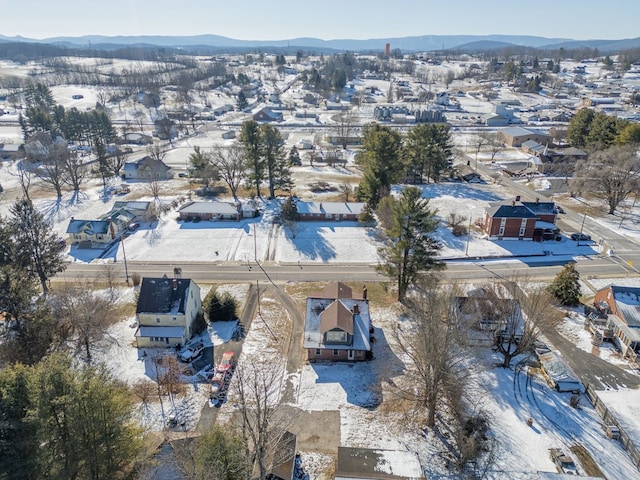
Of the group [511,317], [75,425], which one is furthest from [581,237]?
[75,425]

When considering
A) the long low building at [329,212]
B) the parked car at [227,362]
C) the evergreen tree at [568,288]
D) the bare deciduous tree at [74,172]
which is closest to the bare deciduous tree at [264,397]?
the parked car at [227,362]

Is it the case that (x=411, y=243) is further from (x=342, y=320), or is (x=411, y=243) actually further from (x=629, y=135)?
(x=629, y=135)

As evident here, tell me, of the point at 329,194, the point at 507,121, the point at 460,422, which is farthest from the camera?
the point at 507,121

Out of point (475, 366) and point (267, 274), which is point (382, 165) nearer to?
point (267, 274)

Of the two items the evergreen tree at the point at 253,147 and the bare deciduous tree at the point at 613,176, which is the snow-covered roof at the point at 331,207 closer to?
the evergreen tree at the point at 253,147

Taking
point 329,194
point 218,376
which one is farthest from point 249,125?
point 218,376

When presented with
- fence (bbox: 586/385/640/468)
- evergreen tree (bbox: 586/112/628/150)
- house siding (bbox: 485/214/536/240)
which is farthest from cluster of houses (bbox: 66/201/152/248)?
evergreen tree (bbox: 586/112/628/150)
